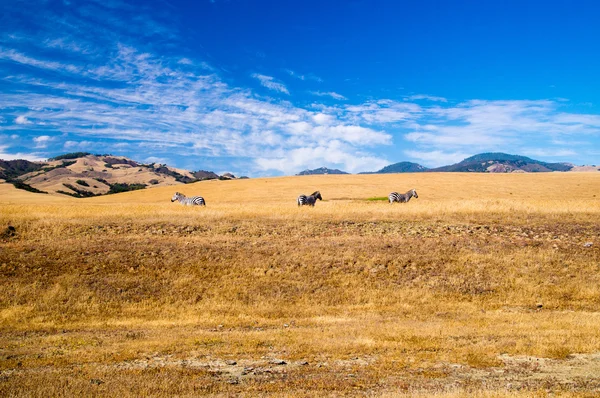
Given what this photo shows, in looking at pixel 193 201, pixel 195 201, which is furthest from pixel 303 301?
pixel 193 201

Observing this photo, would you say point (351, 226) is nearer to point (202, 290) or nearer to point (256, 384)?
point (202, 290)

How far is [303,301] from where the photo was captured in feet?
63.9

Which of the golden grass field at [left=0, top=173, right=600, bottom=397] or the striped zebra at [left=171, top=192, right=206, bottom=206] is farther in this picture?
the striped zebra at [left=171, top=192, right=206, bottom=206]

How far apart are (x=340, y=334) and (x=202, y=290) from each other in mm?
8765

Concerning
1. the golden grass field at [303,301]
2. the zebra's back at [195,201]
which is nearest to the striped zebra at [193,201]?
the zebra's back at [195,201]

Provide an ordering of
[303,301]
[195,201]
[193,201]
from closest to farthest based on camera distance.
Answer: [303,301]
[195,201]
[193,201]

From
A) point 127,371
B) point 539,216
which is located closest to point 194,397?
point 127,371

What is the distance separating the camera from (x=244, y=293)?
20047 millimetres

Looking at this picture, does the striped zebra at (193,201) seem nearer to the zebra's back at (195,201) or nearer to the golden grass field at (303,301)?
the zebra's back at (195,201)

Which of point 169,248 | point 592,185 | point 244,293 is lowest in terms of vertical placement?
point 244,293

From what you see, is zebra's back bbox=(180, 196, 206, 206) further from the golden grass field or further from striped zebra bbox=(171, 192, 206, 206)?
the golden grass field

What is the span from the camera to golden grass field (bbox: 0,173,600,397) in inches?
390

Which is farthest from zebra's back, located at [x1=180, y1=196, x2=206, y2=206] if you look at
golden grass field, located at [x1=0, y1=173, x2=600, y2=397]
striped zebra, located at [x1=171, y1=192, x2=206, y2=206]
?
golden grass field, located at [x1=0, y1=173, x2=600, y2=397]

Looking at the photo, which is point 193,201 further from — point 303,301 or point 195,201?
point 303,301
